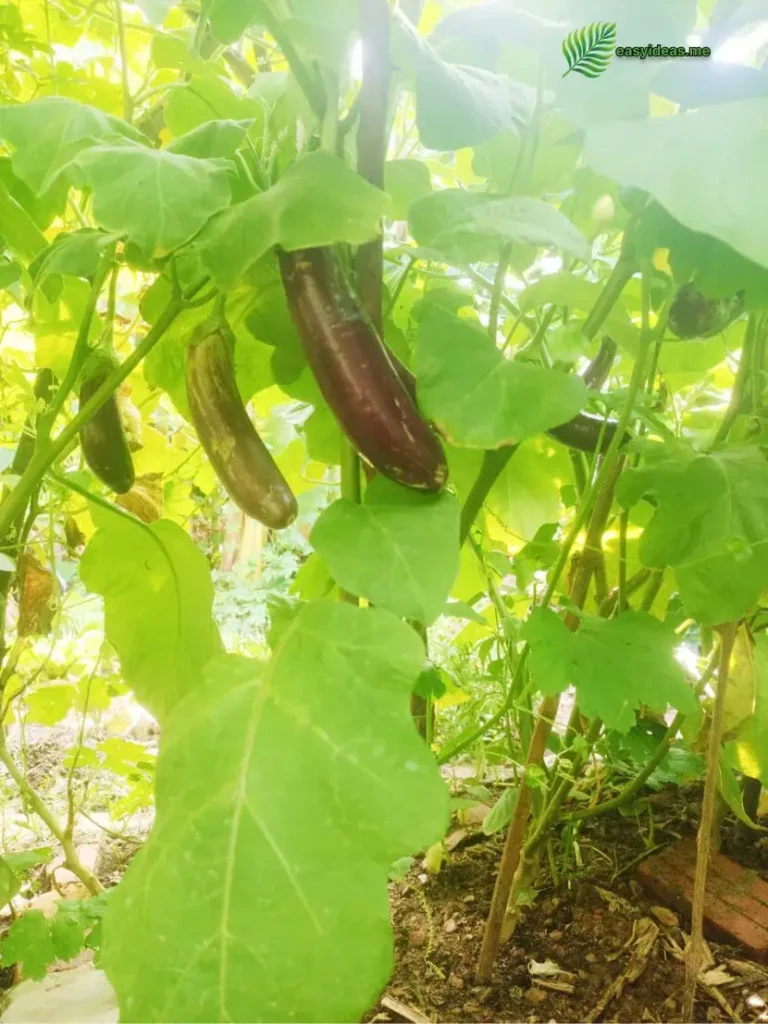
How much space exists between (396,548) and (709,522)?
229 millimetres

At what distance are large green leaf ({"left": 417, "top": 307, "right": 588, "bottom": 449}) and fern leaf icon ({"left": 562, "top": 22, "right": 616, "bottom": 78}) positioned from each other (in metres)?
0.18

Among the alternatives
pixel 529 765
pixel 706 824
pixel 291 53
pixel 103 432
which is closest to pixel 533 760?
pixel 529 765

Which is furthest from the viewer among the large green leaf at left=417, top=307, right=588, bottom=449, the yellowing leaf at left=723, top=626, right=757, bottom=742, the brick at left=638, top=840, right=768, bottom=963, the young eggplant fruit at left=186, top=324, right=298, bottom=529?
the brick at left=638, top=840, right=768, bottom=963

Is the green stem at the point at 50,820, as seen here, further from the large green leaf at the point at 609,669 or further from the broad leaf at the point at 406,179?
the broad leaf at the point at 406,179

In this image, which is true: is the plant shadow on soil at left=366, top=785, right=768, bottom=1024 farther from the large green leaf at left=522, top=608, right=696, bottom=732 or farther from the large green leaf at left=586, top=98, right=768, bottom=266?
the large green leaf at left=586, top=98, right=768, bottom=266

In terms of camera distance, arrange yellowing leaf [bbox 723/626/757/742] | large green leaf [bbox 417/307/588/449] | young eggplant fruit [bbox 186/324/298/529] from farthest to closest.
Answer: yellowing leaf [bbox 723/626/757/742] → young eggplant fruit [bbox 186/324/298/529] → large green leaf [bbox 417/307/588/449]

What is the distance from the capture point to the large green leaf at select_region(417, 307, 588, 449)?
44 cm

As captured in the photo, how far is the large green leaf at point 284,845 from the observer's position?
34cm

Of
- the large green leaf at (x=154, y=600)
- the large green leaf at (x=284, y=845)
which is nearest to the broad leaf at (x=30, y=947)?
the large green leaf at (x=154, y=600)

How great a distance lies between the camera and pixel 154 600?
2.10ft

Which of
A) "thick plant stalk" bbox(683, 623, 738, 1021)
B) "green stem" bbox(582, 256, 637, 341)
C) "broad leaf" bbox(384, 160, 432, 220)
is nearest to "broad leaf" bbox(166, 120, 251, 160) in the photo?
"broad leaf" bbox(384, 160, 432, 220)

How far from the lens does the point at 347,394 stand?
45 cm

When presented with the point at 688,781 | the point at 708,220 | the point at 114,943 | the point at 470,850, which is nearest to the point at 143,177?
the point at 708,220

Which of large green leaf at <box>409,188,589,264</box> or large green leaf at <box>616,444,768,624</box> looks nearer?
large green leaf at <box>409,188,589,264</box>
